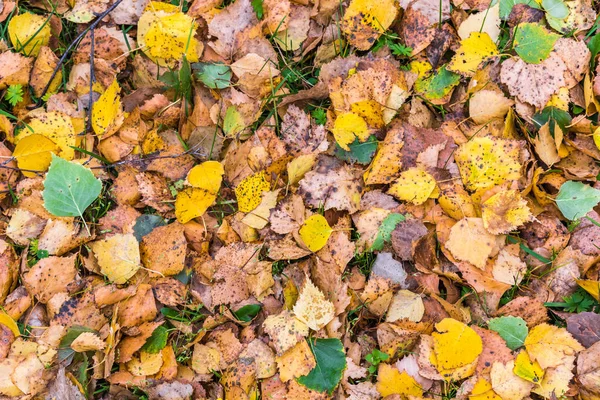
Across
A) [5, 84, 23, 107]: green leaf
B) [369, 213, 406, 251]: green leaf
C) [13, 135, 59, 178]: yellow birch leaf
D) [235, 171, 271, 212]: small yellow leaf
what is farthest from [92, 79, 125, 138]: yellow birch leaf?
[369, 213, 406, 251]: green leaf

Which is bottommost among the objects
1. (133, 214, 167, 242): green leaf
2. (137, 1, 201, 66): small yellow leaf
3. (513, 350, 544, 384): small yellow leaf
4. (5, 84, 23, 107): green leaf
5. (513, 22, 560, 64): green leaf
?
(513, 350, 544, 384): small yellow leaf

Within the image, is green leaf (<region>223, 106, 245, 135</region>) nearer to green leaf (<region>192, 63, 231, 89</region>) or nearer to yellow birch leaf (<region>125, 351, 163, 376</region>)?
green leaf (<region>192, 63, 231, 89</region>)

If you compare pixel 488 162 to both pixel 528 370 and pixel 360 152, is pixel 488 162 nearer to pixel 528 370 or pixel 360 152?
pixel 360 152

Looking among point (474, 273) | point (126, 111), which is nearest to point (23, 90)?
point (126, 111)

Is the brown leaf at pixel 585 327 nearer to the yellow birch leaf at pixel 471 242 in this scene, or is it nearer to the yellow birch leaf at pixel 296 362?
the yellow birch leaf at pixel 471 242

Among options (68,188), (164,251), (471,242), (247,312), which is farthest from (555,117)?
(68,188)
